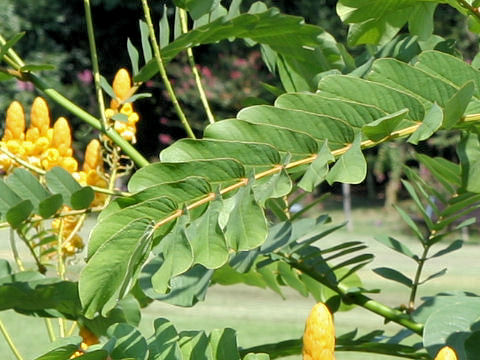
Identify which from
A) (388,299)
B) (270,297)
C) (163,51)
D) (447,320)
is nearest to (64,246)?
(163,51)

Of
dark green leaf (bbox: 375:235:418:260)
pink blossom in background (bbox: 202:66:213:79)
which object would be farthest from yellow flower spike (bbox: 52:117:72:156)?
pink blossom in background (bbox: 202:66:213:79)

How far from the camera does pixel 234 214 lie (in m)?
0.45

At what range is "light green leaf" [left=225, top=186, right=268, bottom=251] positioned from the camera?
1.45 ft

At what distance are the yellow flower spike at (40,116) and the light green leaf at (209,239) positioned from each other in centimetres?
42

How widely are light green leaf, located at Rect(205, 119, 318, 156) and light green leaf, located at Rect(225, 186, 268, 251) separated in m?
0.03

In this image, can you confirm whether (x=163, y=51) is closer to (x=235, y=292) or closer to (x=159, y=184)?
(x=159, y=184)

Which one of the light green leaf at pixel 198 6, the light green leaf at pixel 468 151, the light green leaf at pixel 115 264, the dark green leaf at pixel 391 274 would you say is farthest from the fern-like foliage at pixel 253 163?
the dark green leaf at pixel 391 274

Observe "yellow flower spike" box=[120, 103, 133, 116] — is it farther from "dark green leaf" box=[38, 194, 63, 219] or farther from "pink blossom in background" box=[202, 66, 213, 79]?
"pink blossom in background" box=[202, 66, 213, 79]

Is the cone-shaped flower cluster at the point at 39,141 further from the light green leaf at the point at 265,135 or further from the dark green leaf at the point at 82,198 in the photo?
the light green leaf at the point at 265,135

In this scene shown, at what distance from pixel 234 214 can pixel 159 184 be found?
4 cm

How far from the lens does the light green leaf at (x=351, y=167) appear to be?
0.44 m

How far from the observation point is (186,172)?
46cm

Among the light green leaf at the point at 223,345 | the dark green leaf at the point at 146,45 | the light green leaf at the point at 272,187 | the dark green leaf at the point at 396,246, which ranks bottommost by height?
the dark green leaf at the point at 396,246

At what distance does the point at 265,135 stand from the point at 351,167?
0.05 meters
